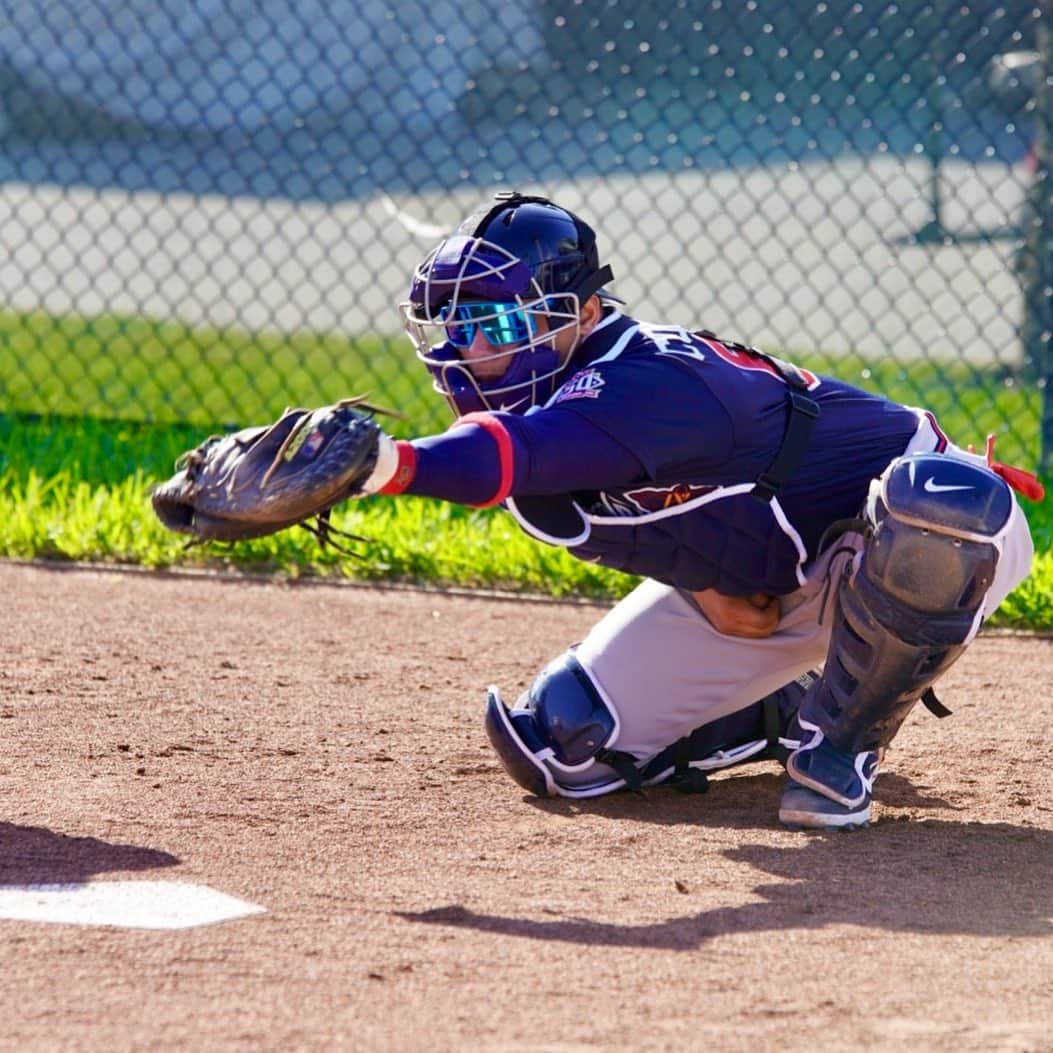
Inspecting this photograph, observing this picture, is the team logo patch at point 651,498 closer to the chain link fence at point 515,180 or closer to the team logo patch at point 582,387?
the team logo patch at point 582,387

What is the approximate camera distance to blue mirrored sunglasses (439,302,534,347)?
119 inches

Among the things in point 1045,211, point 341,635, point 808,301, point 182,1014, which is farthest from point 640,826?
point 808,301

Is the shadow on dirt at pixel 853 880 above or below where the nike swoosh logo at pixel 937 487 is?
below

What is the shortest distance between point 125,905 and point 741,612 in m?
1.34

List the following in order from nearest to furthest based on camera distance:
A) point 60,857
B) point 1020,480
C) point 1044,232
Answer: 1. point 60,857
2. point 1020,480
3. point 1044,232

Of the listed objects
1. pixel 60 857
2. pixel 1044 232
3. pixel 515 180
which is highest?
pixel 1044 232

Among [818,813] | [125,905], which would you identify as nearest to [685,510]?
[818,813]

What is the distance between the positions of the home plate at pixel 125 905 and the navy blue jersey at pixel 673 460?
0.67m

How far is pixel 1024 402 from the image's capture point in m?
6.44

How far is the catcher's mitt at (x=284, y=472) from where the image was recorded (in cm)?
254

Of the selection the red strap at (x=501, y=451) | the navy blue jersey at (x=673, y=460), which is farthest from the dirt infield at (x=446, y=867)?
the red strap at (x=501, y=451)

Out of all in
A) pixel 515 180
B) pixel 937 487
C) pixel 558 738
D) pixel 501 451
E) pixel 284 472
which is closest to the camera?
pixel 284 472

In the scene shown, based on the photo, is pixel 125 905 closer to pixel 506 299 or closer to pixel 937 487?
pixel 506 299

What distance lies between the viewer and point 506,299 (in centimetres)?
304
